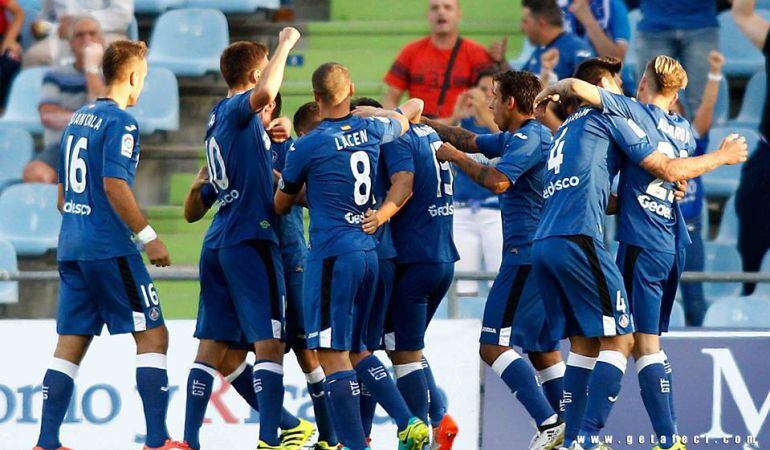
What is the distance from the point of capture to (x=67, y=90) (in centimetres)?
1284

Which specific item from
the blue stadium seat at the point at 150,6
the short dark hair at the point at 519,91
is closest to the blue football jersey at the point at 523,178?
the short dark hair at the point at 519,91

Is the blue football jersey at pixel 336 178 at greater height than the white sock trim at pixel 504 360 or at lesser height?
greater

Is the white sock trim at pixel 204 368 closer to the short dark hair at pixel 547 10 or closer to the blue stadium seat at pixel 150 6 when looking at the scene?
the short dark hair at pixel 547 10

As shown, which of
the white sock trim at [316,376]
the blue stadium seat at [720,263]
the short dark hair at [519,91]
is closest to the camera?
the short dark hair at [519,91]

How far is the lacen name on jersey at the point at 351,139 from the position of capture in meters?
8.28

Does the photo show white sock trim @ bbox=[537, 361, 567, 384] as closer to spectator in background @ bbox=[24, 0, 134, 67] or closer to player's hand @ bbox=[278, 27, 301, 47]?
player's hand @ bbox=[278, 27, 301, 47]

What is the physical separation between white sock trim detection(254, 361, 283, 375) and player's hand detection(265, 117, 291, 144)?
4.63 feet

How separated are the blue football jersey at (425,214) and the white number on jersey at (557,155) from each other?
0.93m

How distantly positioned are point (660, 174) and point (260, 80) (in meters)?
2.22

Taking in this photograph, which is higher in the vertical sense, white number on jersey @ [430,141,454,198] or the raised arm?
the raised arm

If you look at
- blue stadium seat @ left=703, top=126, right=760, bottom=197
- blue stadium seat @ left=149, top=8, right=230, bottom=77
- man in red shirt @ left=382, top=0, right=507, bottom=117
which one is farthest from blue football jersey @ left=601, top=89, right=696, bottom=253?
blue stadium seat @ left=149, top=8, right=230, bottom=77

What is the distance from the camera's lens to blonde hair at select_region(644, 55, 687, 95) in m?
8.29

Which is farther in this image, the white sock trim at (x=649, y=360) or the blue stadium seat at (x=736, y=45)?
the blue stadium seat at (x=736, y=45)

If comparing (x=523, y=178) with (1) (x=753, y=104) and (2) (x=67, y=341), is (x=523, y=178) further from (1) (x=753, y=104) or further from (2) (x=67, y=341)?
(1) (x=753, y=104)
